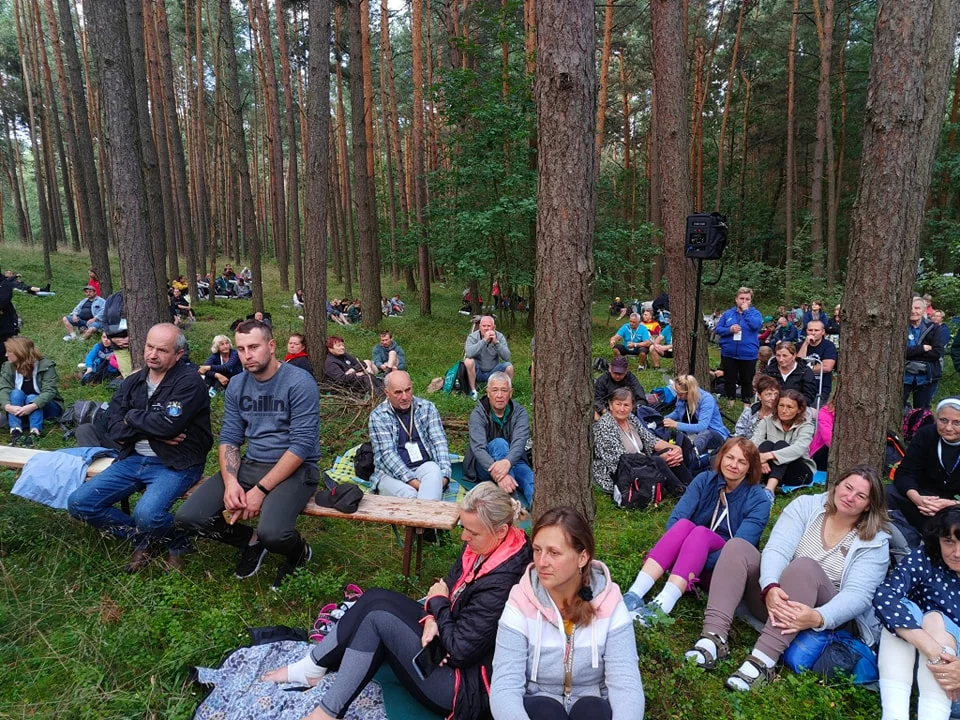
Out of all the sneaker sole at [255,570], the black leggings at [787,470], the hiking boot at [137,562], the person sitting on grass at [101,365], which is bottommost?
the black leggings at [787,470]

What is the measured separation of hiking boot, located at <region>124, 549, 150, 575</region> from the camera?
3598mm

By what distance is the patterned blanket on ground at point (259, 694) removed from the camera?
2.61 metres

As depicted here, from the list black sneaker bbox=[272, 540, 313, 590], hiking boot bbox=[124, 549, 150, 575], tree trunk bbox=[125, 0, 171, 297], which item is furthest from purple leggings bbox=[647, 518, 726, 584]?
tree trunk bbox=[125, 0, 171, 297]

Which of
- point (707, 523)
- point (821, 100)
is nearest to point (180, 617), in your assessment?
point (707, 523)

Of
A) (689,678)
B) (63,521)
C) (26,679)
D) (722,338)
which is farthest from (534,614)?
(722,338)

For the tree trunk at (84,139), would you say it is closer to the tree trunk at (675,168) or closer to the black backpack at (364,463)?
the black backpack at (364,463)

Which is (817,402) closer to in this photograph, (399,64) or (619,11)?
(619,11)

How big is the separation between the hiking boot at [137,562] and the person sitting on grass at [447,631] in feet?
5.28

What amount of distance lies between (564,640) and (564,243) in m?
1.90

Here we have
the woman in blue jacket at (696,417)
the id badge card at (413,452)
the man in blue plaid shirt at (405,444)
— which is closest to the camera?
the man in blue plaid shirt at (405,444)

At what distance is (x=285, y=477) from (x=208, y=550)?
3.02 feet

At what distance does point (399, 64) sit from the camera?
82.1 ft

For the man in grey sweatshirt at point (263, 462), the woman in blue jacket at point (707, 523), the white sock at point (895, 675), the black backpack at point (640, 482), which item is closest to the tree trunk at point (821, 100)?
the black backpack at point (640, 482)

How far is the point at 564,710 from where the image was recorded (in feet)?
7.55
